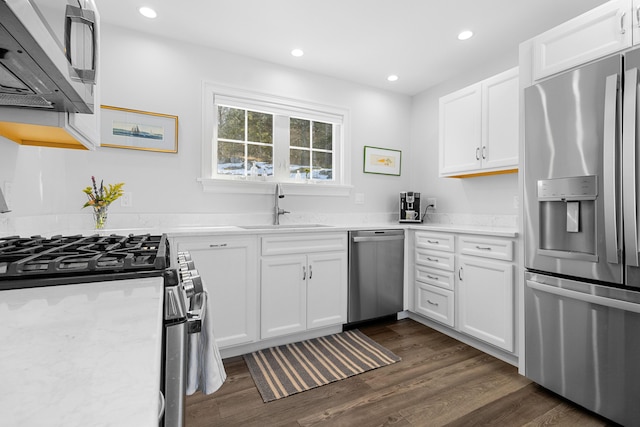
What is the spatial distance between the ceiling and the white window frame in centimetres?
38

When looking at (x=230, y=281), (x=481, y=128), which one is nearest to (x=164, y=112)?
(x=230, y=281)

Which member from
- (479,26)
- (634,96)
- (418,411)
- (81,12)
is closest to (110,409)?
(81,12)

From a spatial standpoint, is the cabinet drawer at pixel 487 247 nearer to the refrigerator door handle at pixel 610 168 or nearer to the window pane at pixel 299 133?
the refrigerator door handle at pixel 610 168

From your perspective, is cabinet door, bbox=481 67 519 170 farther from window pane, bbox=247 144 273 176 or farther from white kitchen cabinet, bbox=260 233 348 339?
window pane, bbox=247 144 273 176

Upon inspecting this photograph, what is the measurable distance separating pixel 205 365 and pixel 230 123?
2555 millimetres

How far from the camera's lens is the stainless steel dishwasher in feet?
9.29

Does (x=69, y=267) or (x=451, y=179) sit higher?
(x=451, y=179)

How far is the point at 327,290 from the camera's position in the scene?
A: 2.71 meters

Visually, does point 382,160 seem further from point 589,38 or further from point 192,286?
point 192,286

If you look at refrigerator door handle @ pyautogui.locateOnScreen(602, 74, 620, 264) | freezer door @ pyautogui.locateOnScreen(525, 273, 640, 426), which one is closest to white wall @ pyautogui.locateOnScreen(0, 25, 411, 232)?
freezer door @ pyautogui.locateOnScreen(525, 273, 640, 426)

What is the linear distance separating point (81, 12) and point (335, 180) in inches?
107

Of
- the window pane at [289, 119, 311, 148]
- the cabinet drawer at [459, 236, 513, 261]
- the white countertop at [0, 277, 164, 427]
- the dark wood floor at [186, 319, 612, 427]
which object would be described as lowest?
the dark wood floor at [186, 319, 612, 427]

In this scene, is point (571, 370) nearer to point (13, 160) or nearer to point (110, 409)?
point (110, 409)

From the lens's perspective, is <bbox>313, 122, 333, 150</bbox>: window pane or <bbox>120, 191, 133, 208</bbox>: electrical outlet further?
<bbox>313, 122, 333, 150</bbox>: window pane
